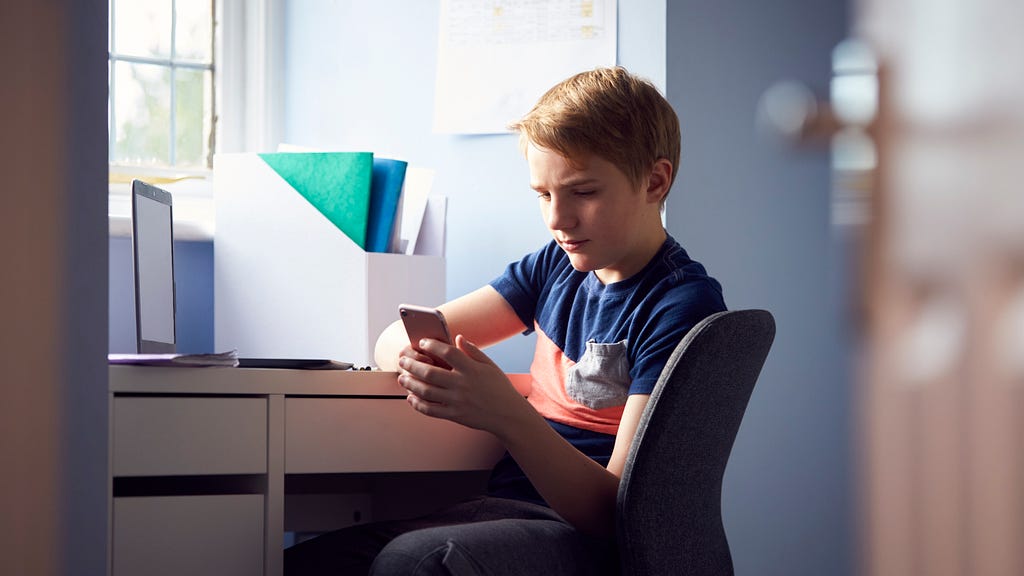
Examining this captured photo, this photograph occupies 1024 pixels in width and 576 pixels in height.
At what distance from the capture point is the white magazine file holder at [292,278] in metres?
1.60

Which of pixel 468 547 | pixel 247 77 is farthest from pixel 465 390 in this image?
pixel 247 77

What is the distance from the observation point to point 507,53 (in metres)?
1.77

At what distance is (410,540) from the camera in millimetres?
994

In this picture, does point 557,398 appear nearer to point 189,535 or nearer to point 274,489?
point 274,489

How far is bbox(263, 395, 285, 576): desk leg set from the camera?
3.84 ft

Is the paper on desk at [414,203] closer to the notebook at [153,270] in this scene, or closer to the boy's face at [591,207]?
the notebook at [153,270]

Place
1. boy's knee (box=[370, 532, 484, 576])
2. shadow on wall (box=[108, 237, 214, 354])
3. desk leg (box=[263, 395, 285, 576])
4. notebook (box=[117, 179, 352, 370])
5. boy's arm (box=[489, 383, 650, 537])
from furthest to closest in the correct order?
shadow on wall (box=[108, 237, 214, 354]) → notebook (box=[117, 179, 352, 370]) → desk leg (box=[263, 395, 285, 576]) → boy's arm (box=[489, 383, 650, 537]) → boy's knee (box=[370, 532, 484, 576])

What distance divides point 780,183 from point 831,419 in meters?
0.41

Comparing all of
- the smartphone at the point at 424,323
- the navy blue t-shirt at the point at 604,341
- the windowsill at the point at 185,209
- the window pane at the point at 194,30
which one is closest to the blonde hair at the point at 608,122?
the navy blue t-shirt at the point at 604,341

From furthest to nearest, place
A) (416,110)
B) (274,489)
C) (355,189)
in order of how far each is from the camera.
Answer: (416,110) → (355,189) → (274,489)

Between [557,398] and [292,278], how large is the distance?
544 millimetres

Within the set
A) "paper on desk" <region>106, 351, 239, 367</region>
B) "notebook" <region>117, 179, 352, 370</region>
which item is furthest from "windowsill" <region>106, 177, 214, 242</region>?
"paper on desk" <region>106, 351, 239, 367</region>

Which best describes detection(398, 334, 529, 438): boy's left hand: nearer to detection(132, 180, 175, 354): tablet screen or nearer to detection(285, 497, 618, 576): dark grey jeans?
detection(285, 497, 618, 576): dark grey jeans

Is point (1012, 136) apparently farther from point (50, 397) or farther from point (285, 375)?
point (285, 375)
